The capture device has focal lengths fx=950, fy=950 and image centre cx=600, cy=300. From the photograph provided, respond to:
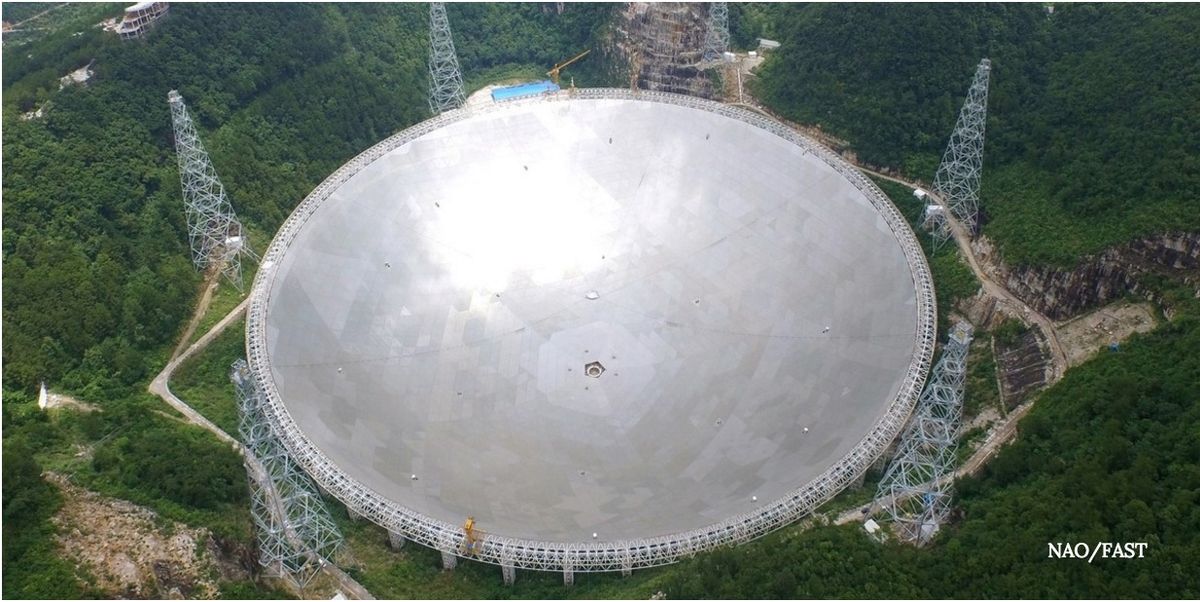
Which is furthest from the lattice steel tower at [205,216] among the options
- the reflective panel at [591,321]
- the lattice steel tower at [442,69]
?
the lattice steel tower at [442,69]

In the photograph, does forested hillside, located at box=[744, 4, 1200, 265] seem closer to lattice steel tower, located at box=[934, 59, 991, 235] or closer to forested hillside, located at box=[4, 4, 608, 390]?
lattice steel tower, located at box=[934, 59, 991, 235]

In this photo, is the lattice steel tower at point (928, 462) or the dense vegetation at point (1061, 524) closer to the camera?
the dense vegetation at point (1061, 524)

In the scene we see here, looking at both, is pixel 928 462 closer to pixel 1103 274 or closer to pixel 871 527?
pixel 871 527

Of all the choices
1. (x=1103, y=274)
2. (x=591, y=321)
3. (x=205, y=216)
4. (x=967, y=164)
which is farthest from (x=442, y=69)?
(x=1103, y=274)

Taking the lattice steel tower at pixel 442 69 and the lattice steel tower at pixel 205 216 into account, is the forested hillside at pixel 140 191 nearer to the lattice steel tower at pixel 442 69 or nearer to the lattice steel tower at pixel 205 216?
the lattice steel tower at pixel 205 216

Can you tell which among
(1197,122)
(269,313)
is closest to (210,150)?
(269,313)

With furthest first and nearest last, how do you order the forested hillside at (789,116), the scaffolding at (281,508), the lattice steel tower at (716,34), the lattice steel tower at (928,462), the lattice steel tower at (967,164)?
the lattice steel tower at (716,34)
the lattice steel tower at (967,164)
the scaffolding at (281,508)
the lattice steel tower at (928,462)
the forested hillside at (789,116)

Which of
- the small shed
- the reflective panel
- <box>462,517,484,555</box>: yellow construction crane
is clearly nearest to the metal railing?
<box>462,517,484,555</box>: yellow construction crane
